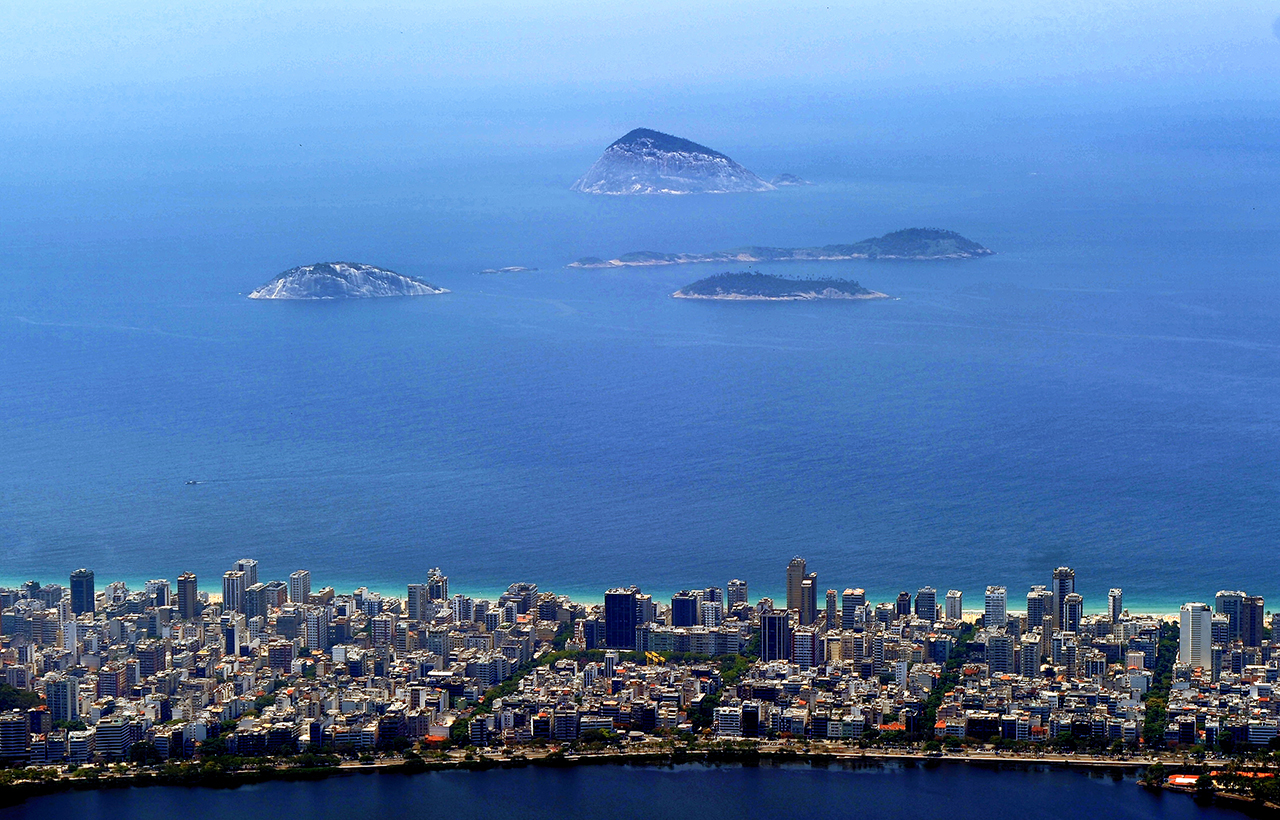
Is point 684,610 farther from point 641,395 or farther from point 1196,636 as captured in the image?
point 641,395

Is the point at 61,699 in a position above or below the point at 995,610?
below

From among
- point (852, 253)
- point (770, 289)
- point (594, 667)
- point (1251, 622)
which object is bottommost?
point (594, 667)

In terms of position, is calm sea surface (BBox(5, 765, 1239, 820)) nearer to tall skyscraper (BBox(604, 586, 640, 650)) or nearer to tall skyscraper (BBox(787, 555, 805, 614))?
tall skyscraper (BBox(604, 586, 640, 650))

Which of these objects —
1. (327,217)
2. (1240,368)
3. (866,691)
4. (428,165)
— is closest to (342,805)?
(866,691)

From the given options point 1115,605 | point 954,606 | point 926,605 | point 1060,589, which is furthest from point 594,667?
point 1115,605

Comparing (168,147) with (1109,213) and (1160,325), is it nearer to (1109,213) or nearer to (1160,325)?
(1109,213)

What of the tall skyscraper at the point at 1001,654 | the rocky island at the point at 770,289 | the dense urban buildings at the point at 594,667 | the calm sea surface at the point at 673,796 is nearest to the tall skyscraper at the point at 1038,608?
the dense urban buildings at the point at 594,667

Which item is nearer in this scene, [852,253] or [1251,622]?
[1251,622]

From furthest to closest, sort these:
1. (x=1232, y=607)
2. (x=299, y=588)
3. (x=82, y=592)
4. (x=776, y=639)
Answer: (x=299, y=588)
(x=82, y=592)
(x=1232, y=607)
(x=776, y=639)
